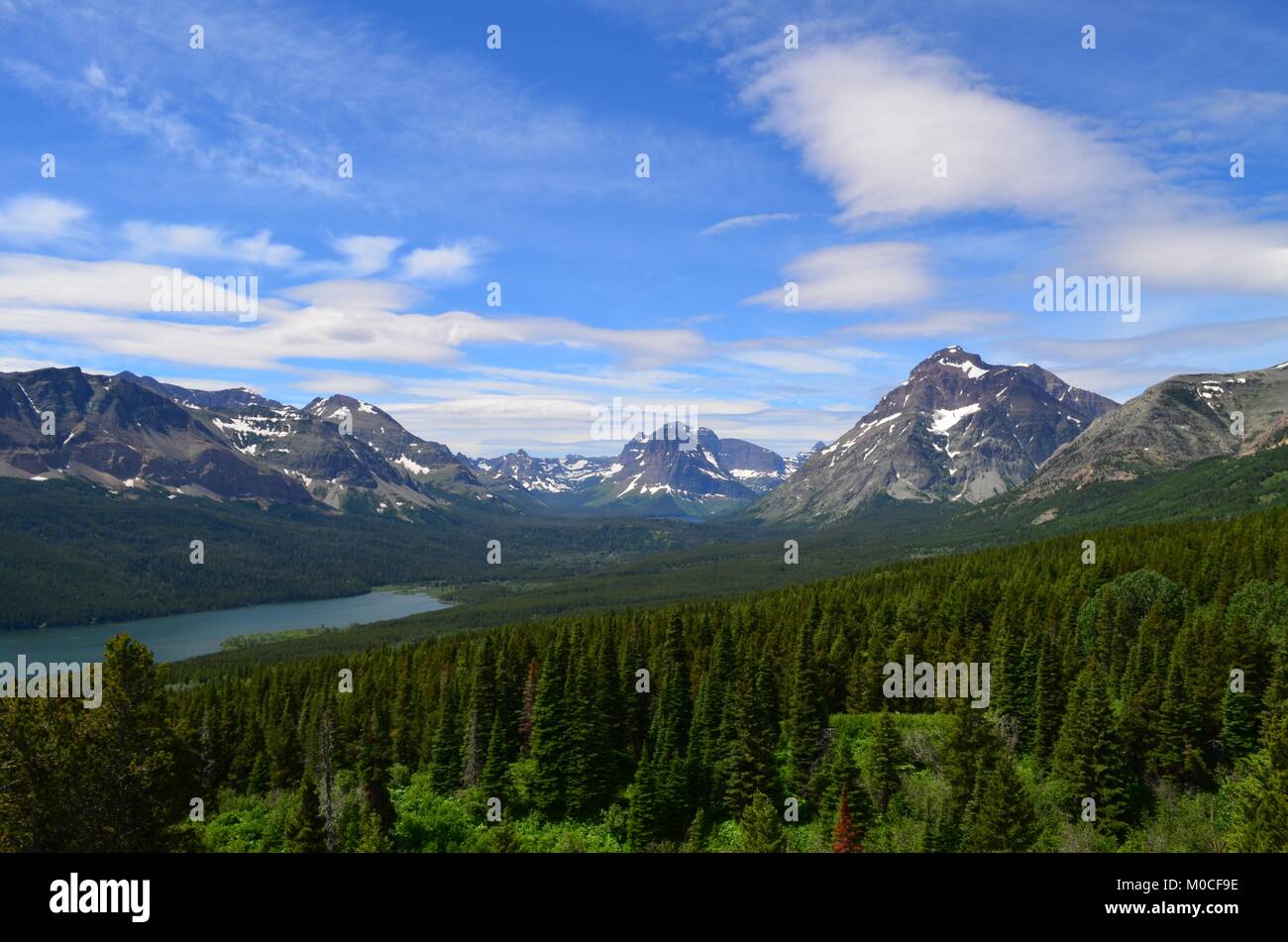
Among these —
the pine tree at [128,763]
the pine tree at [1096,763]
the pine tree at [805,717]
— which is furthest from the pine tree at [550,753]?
the pine tree at [1096,763]

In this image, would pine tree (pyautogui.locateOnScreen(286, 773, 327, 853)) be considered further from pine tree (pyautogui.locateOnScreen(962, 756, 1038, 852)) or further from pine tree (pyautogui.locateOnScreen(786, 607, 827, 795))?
pine tree (pyautogui.locateOnScreen(962, 756, 1038, 852))

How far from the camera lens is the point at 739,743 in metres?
65.5

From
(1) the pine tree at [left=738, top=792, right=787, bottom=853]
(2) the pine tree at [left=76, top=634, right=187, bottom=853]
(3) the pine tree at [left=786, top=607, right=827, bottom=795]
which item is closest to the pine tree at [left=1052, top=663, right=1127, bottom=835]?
(3) the pine tree at [left=786, top=607, right=827, bottom=795]

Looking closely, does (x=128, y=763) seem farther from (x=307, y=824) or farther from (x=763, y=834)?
(x=763, y=834)

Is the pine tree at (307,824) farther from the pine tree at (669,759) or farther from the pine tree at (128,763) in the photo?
the pine tree at (669,759)

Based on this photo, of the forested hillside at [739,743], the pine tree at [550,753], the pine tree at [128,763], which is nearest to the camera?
the pine tree at [128,763]

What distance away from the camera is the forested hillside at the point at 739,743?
36188mm

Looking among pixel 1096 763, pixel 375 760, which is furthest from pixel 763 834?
pixel 375 760

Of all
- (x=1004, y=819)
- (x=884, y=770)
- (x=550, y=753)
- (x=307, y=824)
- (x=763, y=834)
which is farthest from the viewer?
(x=550, y=753)

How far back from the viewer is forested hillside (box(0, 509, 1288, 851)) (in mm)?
36188
